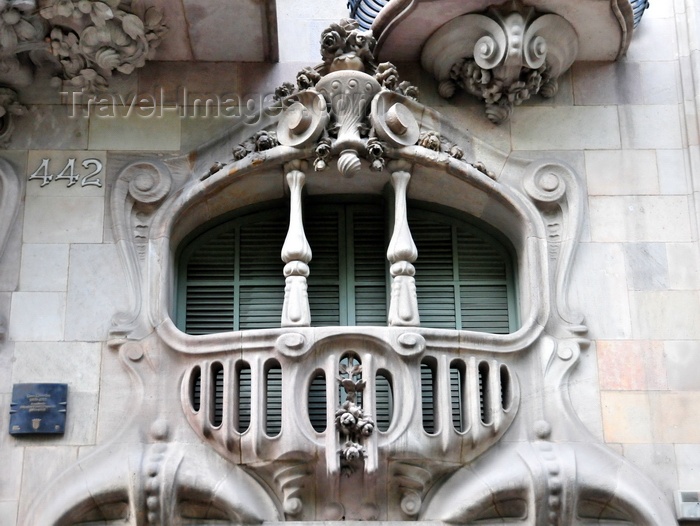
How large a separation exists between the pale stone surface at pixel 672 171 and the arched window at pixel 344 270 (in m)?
1.45

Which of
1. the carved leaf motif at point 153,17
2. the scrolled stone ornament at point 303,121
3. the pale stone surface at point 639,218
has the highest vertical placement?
the carved leaf motif at point 153,17

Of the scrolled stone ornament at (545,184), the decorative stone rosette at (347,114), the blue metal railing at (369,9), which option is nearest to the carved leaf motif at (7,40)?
the decorative stone rosette at (347,114)

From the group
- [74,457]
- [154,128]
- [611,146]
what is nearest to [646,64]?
[611,146]

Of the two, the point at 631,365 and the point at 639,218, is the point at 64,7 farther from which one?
the point at 631,365

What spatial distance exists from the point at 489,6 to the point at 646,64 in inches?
61.9

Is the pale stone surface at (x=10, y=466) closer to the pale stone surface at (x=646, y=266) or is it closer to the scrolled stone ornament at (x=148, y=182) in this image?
the scrolled stone ornament at (x=148, y=182)

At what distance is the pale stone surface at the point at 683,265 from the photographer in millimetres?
11422

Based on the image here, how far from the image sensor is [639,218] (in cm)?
1166

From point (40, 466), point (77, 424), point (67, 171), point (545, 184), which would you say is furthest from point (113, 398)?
point (545, 184)

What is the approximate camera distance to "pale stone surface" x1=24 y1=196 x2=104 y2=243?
454 inches

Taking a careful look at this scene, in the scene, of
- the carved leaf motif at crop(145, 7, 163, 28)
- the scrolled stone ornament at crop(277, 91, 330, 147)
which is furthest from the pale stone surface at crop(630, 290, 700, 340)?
the carved leaf motif at crop(145, 7, 163, 28)

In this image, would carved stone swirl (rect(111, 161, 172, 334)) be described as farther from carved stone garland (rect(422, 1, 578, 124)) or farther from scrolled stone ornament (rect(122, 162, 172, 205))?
carved stone garland (rect(422, 1, 578, 124))

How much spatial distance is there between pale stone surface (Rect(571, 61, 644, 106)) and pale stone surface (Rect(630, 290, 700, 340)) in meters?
1.85

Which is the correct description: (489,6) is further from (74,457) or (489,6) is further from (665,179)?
(74,457)
